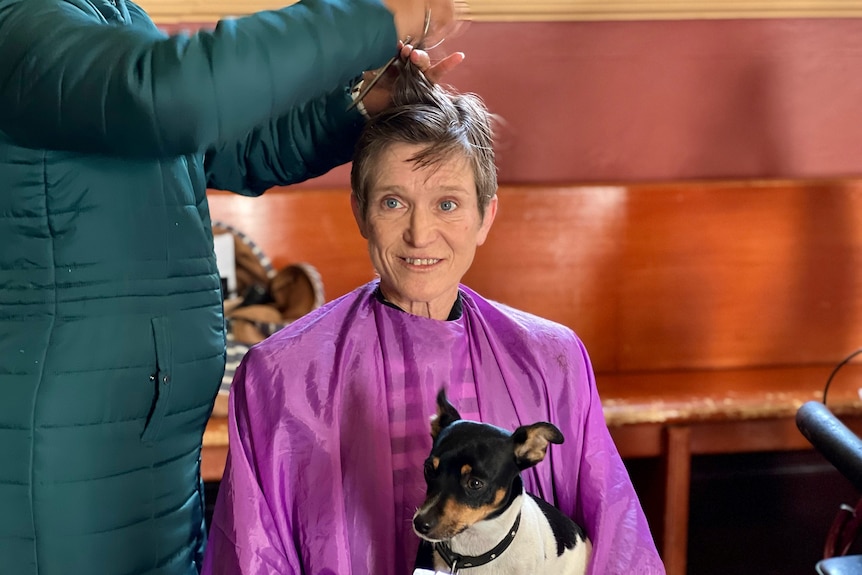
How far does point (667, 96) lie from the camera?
2.69 meters

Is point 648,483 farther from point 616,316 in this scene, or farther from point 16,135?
point 16,135

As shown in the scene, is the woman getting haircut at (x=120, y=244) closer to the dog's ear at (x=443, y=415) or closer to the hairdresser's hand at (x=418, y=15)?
the hairdresser's hand at (x=418, y=15)

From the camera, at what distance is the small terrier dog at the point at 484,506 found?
1.03 meters

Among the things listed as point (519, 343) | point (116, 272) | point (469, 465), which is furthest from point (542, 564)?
point (116, 272)

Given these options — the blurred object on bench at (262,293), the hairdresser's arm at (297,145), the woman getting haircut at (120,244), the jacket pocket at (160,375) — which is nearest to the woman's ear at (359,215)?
the hairdresser's arm at (297,145)

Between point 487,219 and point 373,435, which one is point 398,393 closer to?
point 373,435

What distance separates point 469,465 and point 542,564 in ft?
0.66

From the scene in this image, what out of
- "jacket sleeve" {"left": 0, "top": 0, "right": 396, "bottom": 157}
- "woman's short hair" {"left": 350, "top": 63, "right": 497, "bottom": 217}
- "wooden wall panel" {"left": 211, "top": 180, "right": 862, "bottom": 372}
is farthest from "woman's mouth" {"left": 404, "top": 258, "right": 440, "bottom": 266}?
"wooden wall panel" {"left": 211, "top": 180, "right": 862, "bottom": 372}

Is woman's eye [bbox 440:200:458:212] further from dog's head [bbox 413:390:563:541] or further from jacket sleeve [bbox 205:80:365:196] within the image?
dog's head [bbox 413:390:563:541]

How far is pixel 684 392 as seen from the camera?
251cm

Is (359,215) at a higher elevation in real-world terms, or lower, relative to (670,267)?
higher

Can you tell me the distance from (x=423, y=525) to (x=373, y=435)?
30cm

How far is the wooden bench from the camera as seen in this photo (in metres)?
2.62

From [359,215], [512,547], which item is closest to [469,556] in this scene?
[512,547]
